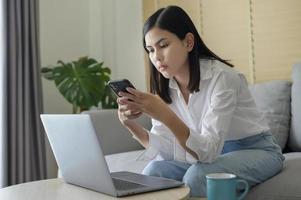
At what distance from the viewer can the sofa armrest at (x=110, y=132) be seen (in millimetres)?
2248

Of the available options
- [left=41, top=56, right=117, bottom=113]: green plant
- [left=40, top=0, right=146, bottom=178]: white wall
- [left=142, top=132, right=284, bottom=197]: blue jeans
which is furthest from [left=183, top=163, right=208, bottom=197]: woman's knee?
[left=40, top=0, right=146, bottom=178]: white wall

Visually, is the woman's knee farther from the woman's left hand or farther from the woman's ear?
the woman's ear

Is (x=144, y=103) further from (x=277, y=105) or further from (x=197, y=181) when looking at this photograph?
(x=277, y=105)

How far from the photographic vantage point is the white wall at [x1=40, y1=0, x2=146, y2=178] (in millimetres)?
3090

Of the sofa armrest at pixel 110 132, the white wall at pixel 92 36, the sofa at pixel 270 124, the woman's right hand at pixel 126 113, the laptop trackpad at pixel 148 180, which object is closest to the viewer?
the laptop trackpad at pixel 148 180

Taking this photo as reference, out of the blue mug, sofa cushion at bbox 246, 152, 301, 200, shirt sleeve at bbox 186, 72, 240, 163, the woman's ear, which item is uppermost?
the woman's ear

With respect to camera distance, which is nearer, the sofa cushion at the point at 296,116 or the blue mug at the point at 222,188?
the blue mug at the point at 222,188

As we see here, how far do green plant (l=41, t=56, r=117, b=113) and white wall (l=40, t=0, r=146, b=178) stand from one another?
9.5 inches

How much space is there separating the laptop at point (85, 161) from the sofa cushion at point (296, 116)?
1098mm

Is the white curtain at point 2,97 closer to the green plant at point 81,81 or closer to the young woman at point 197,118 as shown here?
the green plant at point 81,81

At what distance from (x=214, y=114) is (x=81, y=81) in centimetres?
162

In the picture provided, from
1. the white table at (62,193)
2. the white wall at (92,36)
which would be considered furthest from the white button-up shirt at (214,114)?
the white wall at (92,36)

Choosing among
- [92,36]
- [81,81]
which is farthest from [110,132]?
[92,36]

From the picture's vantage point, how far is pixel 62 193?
1113 millimetres
